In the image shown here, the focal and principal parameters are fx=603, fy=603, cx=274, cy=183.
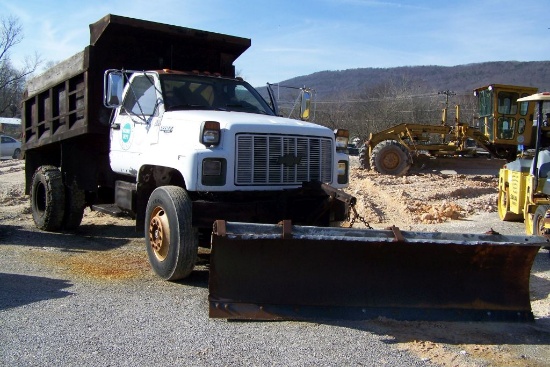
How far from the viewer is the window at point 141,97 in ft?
23.9

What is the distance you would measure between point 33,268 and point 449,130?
16183 mm

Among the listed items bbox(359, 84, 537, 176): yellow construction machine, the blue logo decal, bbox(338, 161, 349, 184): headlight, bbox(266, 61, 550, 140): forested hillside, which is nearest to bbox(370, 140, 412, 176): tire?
bbox(359, 84, 537, 176): yellow construction machine

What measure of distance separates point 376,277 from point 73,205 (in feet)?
19.6

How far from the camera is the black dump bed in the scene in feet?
27.7

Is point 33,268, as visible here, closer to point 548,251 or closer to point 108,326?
point 108,326

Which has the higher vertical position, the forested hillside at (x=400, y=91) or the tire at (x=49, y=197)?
the forested hillside at (x=400, y=91)

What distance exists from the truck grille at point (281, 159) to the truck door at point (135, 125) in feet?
4.25

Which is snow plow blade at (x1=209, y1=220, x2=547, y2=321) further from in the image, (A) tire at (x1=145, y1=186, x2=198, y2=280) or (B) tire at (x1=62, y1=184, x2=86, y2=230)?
(B) tire at (x1=62, y1=184, x2=86, y2=230)

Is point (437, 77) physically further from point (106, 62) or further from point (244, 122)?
point (244, 122)

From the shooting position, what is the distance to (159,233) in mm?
6219

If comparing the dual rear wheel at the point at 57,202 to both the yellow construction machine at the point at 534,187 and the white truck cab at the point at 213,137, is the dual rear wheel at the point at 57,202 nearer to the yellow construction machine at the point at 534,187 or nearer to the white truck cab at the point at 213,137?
the white truck cab at the point at 213,137

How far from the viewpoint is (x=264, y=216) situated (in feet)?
20.5

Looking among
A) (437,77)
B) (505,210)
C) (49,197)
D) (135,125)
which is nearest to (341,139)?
(135,125)

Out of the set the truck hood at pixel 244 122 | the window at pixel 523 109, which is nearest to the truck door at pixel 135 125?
the truck hood at pixel 244 122
